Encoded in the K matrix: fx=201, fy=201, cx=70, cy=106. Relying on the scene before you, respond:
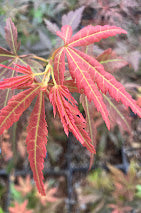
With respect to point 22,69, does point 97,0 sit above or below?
above

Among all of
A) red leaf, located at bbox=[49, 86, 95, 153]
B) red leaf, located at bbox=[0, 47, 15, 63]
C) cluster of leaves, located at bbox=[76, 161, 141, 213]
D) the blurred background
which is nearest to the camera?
red leaf, located at bbox=[49, 86, 95, 153]

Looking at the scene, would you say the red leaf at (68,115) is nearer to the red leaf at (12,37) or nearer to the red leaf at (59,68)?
the red leaf at (59,68)

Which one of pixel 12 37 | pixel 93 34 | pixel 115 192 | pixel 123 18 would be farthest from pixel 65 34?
pixel 115 192

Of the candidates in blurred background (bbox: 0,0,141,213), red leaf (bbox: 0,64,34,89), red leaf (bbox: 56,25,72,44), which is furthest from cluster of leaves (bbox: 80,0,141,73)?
red leaf (bbox: 0,64,34,89)

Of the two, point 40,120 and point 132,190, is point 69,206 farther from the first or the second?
point 40,120

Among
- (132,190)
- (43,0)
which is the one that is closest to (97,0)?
(43,0)

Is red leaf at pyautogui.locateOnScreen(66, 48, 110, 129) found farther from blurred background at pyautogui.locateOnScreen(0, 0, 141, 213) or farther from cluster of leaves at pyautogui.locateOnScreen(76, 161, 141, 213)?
cluster of leaves at pyautogui.locateOnScreen(76, 161, 141, 213)

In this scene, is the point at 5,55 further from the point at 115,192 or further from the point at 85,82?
the point at 115,192
